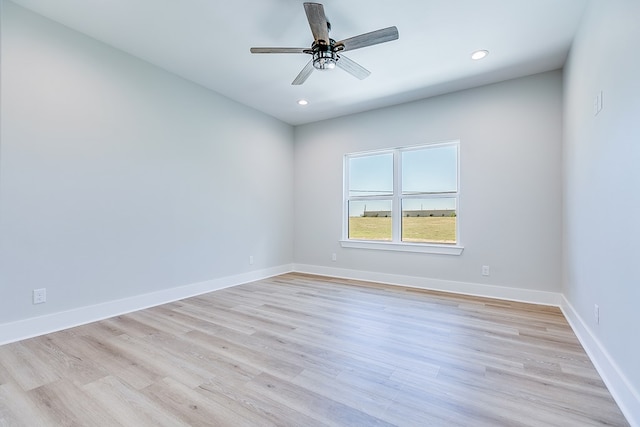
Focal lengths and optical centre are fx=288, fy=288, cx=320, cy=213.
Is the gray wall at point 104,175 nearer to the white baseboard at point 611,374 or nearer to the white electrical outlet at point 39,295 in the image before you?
the white electrical outlet at point 39,295

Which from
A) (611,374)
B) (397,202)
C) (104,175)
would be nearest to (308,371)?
(611,374)

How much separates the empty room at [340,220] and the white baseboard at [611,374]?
21 millimetres

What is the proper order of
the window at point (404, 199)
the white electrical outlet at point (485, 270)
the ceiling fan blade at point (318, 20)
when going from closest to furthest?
the ceiling fan blade at point (318, 20) → the white electrical outlet at point (485, 270) → the window at point (404, 199)

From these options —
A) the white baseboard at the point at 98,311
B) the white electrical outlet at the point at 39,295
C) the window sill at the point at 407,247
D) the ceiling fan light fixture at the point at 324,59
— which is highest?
the ceiling fan light fixture at the point at 324,59

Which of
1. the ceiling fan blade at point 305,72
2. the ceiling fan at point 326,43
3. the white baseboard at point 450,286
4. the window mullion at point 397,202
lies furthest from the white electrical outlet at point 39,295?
the window mullion at point 397,202

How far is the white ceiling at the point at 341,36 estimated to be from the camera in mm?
2311

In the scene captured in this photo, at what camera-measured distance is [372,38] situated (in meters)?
2.25

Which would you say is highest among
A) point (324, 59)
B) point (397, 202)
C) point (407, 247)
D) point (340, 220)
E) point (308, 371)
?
point (324, 59)

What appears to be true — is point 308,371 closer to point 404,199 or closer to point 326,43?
point 326,43

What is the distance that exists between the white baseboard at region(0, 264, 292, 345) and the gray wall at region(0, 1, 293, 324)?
0.06 meters

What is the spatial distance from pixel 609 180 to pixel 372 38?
1.88 meters

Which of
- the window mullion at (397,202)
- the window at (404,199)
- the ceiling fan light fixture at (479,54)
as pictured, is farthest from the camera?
the window mullion at (397,202)

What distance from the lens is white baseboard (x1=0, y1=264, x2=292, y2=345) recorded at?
233 cm

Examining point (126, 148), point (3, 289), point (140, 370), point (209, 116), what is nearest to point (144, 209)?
point (126, 148)
